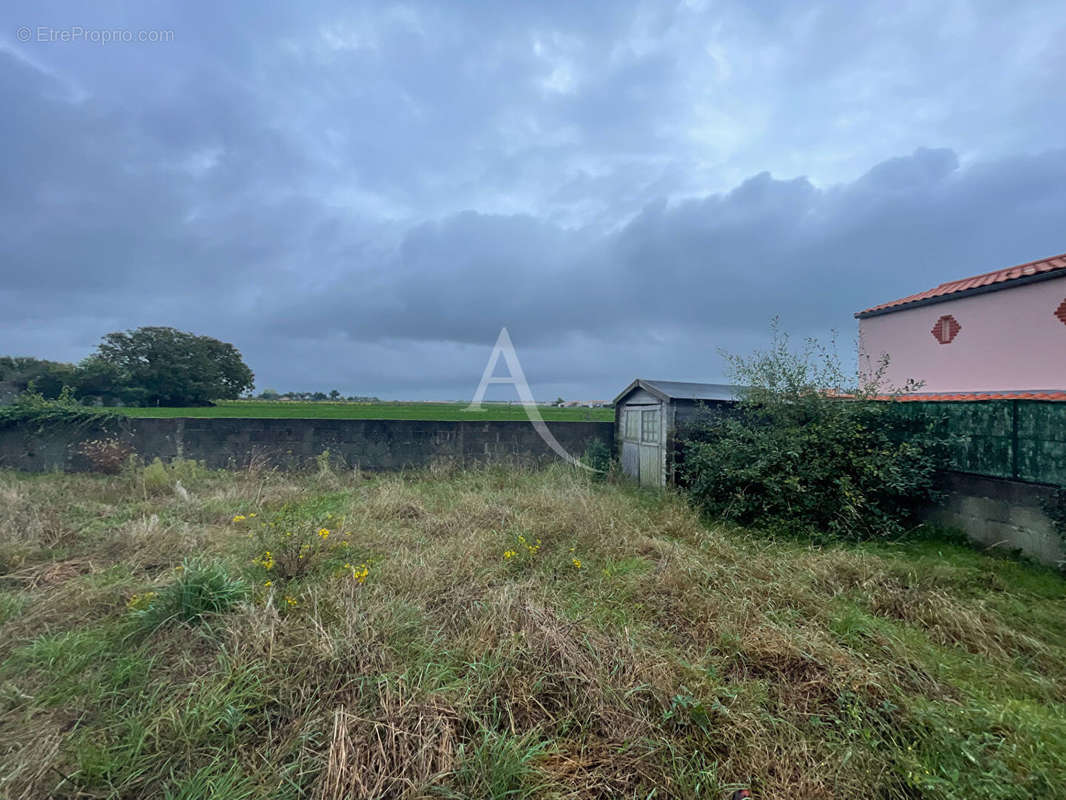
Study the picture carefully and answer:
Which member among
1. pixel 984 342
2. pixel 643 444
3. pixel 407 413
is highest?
pixel 984 342

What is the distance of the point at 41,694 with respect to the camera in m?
1.92

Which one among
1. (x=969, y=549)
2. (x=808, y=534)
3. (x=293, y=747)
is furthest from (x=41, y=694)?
(x=969, y=549)

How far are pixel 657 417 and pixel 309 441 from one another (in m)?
6.08

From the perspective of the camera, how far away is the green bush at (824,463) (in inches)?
177

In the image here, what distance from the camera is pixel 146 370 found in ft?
63.3

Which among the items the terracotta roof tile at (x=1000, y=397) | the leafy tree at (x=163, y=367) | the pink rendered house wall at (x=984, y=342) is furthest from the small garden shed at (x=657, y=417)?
the leafy tree at (x=163, y=367)

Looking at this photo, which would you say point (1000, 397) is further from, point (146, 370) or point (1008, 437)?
point (146, 370)

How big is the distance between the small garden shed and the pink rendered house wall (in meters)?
2.31

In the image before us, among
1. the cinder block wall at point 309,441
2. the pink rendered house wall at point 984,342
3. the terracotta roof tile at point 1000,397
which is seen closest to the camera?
the terracotta roof tile at point 1000,397

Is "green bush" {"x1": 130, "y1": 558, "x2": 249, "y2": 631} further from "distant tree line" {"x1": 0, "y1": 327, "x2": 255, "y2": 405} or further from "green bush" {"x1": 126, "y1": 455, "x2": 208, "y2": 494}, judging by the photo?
"distant tree line" {"x1": 0, "y1": 327, "x2": 255, "y2": 405}

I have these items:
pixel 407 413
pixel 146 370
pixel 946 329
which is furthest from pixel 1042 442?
pixel 146 370

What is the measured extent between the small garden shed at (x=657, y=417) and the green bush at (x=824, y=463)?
104 centimetres

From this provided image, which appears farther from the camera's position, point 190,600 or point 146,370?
point 146,370

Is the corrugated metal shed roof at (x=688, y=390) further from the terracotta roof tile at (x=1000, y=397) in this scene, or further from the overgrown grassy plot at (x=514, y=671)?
the overgrown grassy plot at (x=514, y=671)
